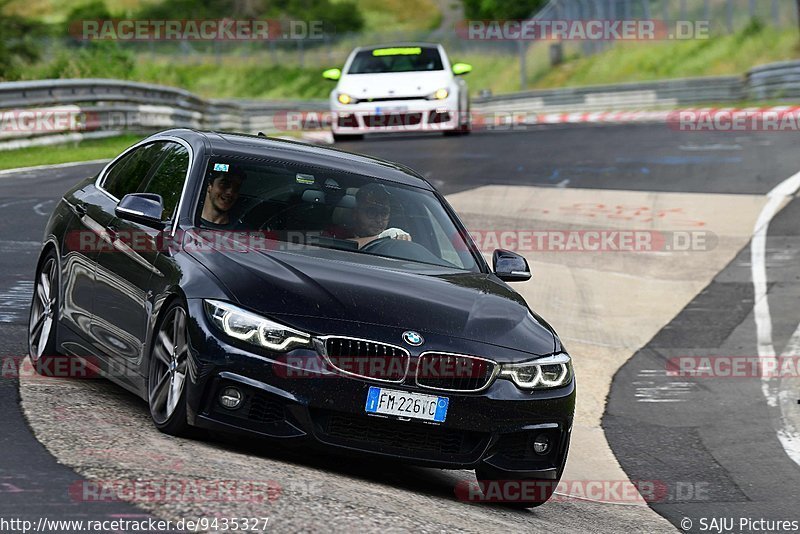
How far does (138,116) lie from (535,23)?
2605 centimetres

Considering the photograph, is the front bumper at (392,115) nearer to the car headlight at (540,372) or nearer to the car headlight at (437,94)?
the car headlight at (437,94)

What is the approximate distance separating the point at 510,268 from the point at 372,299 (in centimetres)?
145

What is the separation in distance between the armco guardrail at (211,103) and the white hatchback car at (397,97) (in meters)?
3.49

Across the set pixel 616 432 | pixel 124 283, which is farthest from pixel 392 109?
pixel 124 283

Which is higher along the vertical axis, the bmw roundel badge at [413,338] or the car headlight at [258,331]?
the car headlight at [258,331]

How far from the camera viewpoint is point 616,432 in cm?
960

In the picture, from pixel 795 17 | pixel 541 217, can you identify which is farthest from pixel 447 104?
pixel 795 17

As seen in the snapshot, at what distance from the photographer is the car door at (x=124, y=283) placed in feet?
23.3

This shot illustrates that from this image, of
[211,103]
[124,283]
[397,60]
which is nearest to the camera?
[124,283]

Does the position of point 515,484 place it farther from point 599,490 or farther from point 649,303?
point 649,303
